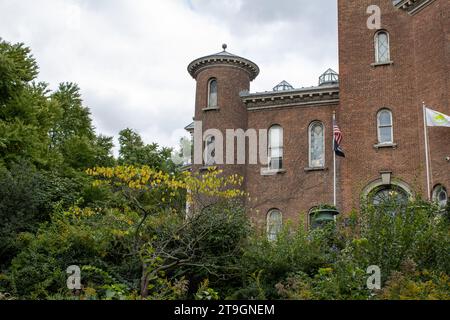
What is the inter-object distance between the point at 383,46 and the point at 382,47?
6cm

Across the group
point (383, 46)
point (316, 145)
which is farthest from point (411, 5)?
point (316, 145)

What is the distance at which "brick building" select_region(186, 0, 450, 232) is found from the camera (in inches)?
829

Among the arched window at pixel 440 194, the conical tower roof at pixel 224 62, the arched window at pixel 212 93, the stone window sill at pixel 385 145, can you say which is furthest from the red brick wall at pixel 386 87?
the arched window at pixel 212 93

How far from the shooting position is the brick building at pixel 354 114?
69.1ft

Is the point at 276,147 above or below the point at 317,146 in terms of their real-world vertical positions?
above

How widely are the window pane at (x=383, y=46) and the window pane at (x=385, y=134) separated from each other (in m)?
3.07

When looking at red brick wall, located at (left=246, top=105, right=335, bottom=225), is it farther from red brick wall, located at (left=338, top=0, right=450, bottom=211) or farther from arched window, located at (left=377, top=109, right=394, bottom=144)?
arched window, located at (left=377, top=109, right=394, bottom=144)

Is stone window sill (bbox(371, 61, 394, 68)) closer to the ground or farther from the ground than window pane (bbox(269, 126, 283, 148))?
farther from the ground

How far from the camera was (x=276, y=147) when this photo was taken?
26.7 metres

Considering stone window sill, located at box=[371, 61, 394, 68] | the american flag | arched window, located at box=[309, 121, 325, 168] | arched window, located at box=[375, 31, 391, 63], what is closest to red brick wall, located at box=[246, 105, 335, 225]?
arched window, located at box=[309, 121, 325, 168]

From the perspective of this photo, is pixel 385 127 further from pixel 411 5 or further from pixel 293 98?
pixel 411 5

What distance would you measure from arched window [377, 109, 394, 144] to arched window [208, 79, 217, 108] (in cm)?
853

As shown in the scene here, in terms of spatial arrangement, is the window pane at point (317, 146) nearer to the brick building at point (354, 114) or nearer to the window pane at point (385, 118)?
the brick building at point (354, 114)

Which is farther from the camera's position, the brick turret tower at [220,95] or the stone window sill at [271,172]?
the brick turret tower at [220,95]
